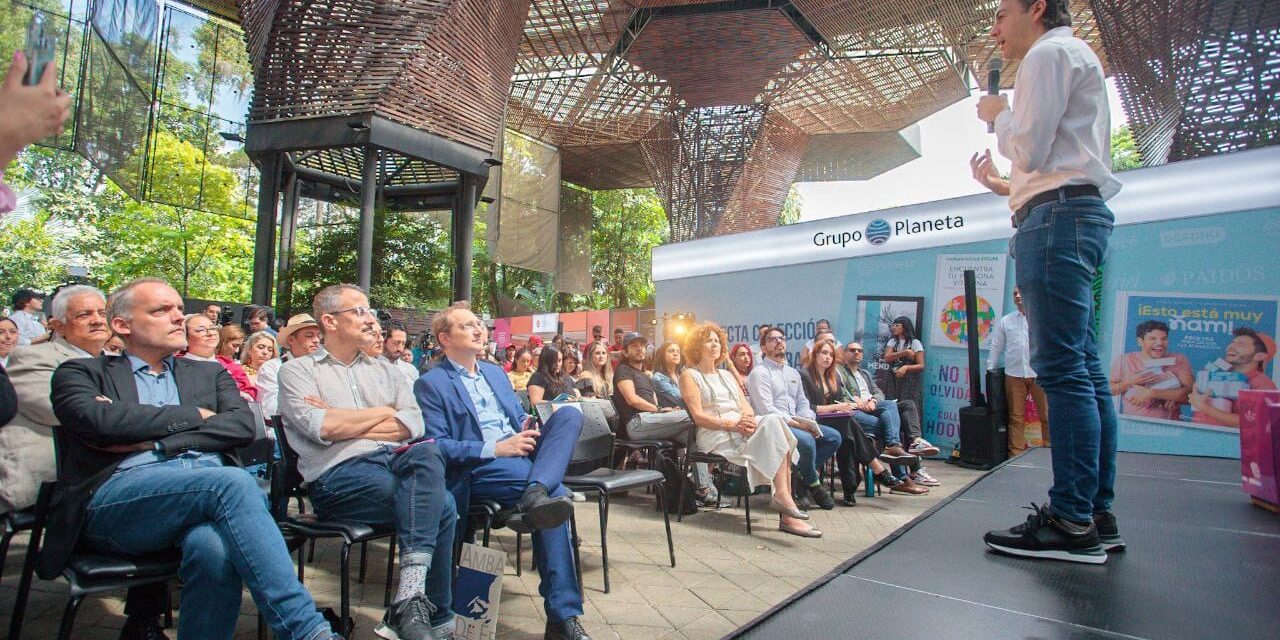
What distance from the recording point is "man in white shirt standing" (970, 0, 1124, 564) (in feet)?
6.22

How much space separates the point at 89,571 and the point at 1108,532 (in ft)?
9.36

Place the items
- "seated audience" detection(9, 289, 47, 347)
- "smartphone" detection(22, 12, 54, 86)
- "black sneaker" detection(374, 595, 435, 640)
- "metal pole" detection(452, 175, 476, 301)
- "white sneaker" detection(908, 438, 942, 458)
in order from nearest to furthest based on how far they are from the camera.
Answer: "smartphone" detection(22, 12, 54, 86), "black sneaker" detection(374, 595, 435, 640), "white sneaker" detection(908, 438, 942, 458), "seated audience" detection(9, 289, 47, 347), "metal pole" detection(452, 175, 476, 301)

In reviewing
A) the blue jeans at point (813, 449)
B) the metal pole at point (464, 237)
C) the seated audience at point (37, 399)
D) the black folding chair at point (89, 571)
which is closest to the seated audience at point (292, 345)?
the seated audience at point (37, 399)

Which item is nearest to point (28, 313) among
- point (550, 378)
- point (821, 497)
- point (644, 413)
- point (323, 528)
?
point (550, 378)

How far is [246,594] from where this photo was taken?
328 cm

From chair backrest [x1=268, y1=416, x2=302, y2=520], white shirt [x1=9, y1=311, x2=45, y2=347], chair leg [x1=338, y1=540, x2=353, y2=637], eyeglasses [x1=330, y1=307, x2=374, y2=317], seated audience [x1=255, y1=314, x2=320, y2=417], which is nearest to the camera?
chair leg [x1=338, y1=540, x2=353, y2=637]

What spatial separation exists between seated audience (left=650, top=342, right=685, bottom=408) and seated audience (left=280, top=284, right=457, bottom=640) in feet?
10.2

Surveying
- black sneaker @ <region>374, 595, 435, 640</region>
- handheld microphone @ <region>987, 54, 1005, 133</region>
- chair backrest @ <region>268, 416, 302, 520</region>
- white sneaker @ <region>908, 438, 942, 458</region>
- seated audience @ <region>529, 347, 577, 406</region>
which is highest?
handheld microphone @ <region>987, 54, 1005, 133</region>

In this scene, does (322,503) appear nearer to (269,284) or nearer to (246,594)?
(246,594)

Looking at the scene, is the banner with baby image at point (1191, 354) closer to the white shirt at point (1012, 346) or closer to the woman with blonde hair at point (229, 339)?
the white shirt at point (1012, 346)

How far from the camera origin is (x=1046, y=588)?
64.2 inches

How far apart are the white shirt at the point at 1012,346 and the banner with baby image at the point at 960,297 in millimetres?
351

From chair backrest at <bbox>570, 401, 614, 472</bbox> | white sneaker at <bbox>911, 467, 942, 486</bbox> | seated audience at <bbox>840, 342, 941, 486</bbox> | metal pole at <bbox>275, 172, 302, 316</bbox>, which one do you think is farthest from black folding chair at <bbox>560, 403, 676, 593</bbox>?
metal pole at <bbox>275, 172, 302, 316</bbox>

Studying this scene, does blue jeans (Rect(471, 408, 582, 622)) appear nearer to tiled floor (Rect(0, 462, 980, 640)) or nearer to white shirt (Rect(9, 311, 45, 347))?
tiled floor (Rect(0, 462, 980, 640))
